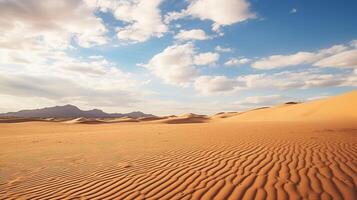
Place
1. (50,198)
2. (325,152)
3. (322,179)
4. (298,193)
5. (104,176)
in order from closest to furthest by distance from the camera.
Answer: (298,193), (50,198), (322,179), (104,176), (325,152)

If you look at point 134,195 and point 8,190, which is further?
point 8,190

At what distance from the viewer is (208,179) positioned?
5.93 metres

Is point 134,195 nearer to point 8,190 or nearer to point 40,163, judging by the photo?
point 8,190

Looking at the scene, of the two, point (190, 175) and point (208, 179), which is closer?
point (208, 179)

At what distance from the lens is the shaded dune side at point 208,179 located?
5.04 m

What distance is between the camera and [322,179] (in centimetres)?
564

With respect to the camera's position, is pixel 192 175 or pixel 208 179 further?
pixel 192 175

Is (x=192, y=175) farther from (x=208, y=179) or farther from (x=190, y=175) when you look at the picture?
(x=208, y=179)

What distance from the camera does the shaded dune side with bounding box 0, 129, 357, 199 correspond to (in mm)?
5043

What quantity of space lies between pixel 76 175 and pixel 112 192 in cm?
204

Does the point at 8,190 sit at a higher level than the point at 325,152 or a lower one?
lower

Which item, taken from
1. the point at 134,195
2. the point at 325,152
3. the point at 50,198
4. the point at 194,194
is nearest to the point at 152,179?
the point at 134,195

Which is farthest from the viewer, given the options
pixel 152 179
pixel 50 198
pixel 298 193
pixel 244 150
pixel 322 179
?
pixel 244 150

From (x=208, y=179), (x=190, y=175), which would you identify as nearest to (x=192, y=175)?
(x=190, y=175)
